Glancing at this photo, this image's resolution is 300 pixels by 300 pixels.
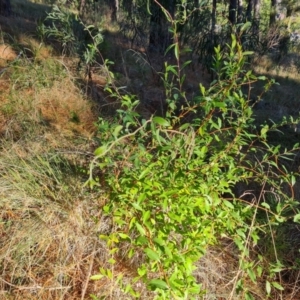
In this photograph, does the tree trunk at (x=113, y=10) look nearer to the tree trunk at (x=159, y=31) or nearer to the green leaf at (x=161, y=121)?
the tree trunk at (x=159, y=31)

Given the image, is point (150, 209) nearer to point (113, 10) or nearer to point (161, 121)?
point (161, 121)

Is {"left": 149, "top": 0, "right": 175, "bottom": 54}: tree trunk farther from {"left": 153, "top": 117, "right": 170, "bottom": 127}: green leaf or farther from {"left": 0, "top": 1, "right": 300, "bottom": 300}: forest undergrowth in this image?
{"left": 153, "top": 117, "right": 170, "bottom": 127}: green leaf

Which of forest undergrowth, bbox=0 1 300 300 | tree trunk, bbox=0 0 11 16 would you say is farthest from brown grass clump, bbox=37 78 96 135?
tree trunk, bbox=0 0 11 16

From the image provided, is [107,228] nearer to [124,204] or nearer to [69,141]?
[124,204]

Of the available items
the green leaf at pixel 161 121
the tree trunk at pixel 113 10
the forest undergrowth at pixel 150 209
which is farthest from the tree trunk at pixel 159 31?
the green leaf at pixel 161 121

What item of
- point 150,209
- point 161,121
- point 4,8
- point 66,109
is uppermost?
point 161,121

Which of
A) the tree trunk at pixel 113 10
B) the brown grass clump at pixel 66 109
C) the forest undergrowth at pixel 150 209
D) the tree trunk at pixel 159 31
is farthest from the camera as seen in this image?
the tree trunk at pixel 113 10

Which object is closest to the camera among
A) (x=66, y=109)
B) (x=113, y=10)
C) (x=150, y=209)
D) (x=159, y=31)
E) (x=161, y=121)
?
(x=161, y=121)

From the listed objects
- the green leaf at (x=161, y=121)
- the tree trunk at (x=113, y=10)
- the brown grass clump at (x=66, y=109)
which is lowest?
the brown grass clump at (x=66, y=109)

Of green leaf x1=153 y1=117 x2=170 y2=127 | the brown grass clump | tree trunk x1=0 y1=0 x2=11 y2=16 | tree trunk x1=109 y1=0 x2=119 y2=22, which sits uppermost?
green leaf x1=153 y1=117 x2=170 y2=127

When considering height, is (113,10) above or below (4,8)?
below

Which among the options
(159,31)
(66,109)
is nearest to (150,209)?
(66,109)

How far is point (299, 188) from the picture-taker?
302 cm

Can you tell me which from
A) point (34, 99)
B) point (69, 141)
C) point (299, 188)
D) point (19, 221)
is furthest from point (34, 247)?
point (299, 188)
